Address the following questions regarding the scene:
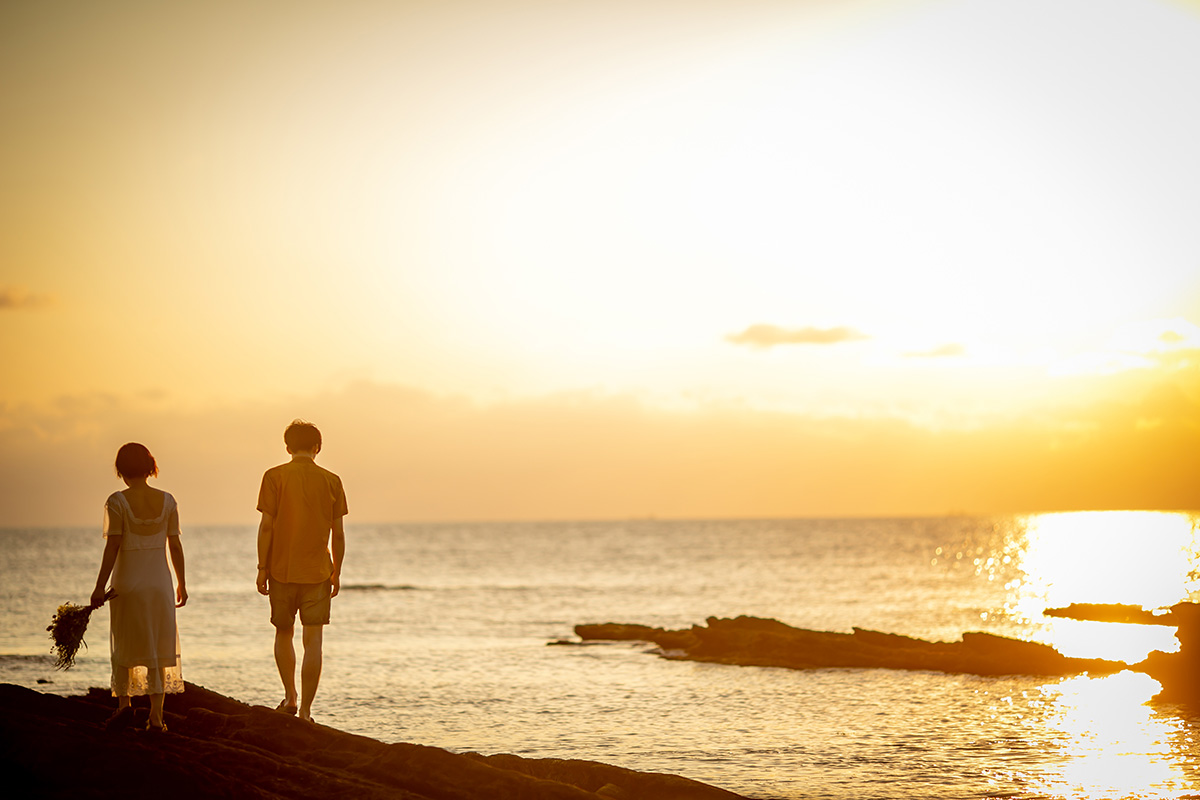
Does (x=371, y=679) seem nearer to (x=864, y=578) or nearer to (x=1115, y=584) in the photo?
(x=864, y=578)

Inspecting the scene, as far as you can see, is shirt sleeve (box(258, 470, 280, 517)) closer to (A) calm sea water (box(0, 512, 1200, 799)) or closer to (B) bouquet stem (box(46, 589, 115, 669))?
(B) bouquet stem (box(46, 589, 115, 669))

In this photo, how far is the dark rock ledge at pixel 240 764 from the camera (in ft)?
23.6

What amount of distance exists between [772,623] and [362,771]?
20652mm

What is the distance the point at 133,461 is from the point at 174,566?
1.02 m

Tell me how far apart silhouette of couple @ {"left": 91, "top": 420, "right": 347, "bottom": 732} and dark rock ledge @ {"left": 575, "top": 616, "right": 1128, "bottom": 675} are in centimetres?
1700

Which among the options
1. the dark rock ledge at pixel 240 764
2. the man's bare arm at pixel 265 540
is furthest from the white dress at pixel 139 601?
the man's bare arm at pixel 265 540

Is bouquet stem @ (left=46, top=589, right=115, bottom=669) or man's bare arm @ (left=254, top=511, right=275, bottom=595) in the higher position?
man's bare arm @ (left=254, top=511, right=275, bottom=595)

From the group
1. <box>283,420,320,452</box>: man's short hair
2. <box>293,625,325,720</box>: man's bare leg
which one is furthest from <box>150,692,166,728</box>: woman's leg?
<box>283,420,320,452</box>: man's short hair

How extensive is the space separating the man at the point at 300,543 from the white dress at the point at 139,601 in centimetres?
95

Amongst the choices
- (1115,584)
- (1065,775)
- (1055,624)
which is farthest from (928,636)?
(1115,584)

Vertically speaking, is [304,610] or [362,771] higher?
[304,610]

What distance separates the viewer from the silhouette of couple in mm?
8375

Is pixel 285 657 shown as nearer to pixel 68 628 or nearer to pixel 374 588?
pixel 68 628

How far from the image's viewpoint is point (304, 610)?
31.0 ft
